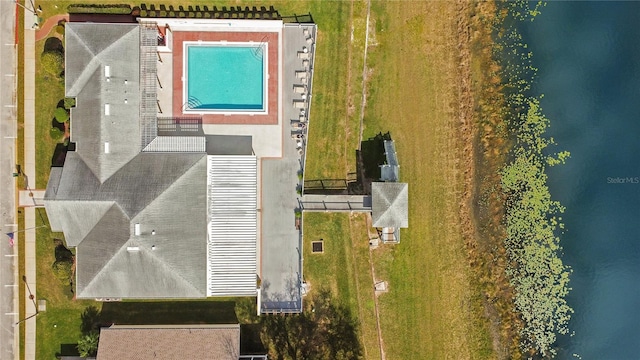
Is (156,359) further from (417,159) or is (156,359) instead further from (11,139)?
(417,159)

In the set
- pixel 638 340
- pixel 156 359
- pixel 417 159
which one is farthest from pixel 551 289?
pixel 156 359

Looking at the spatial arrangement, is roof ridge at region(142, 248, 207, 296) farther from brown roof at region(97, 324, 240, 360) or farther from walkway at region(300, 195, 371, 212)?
walkway at region(300, 195, 371, 212)

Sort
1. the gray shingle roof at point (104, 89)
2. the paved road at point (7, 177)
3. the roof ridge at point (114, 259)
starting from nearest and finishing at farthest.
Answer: the roof ridge at point (114, 259) < the gray shingle roof at point (104, 89) < the paved road at point (7, 177)

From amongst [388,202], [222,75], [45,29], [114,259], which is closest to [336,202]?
[388,202]

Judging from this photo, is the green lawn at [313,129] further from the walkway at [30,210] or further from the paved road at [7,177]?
the paved road at [7,177]

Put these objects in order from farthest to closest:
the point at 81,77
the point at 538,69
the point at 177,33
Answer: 1. the point at 538,69
2. the point at 177,33
3. the point at 81,77

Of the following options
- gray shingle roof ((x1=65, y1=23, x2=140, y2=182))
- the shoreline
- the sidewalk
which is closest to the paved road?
the sidewalk

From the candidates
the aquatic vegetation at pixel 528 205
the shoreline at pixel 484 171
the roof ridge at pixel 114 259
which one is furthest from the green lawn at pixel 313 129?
the aquatic vegetation at pixel 528 205
